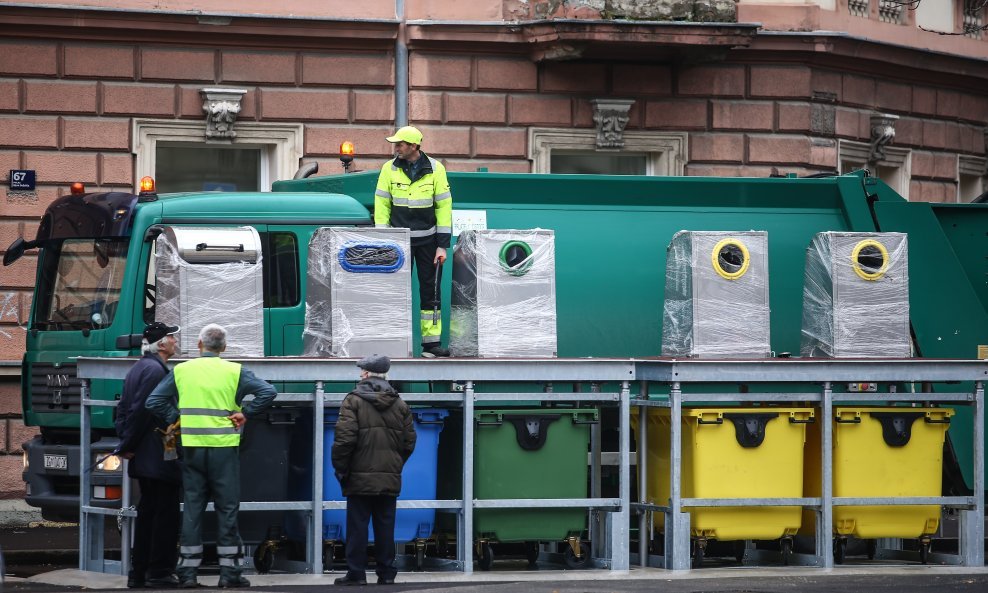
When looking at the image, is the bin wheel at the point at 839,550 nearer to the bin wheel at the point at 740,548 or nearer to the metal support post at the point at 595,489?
the bin wheel at the point at 740,548

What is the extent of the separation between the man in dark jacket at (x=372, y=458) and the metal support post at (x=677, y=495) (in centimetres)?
169

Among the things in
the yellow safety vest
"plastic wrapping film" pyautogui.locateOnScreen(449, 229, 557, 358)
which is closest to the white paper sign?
"plastic wrapping film" pyautogui.locateOnScreen(449, 229, 557, 358)

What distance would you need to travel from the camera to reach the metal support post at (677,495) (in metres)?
10.3

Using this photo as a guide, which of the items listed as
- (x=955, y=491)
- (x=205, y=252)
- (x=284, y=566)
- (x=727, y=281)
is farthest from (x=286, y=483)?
(x=955, y=491)

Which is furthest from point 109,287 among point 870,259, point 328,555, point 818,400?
point 870,259

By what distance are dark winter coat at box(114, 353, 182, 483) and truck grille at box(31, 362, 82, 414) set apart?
1.84 m

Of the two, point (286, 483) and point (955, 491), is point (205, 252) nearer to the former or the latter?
point (286, 483)

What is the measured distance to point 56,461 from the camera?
11461mm

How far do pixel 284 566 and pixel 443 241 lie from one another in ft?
7.68

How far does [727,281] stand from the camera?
10.7 metres

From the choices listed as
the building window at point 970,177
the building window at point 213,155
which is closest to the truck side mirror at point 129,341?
the building window at point 213,155

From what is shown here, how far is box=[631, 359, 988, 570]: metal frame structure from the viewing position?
10344 millimetres

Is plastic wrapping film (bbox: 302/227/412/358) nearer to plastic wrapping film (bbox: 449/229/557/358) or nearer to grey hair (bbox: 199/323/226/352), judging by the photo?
plastic wrapping film (bbox: 449/229/557/358)

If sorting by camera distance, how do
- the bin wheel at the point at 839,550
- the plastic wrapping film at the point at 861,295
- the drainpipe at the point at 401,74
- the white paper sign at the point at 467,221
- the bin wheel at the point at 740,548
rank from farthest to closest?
1. the drainpipe at the point at 401,74
2. the white paper sign at the point at 467,221
3. the bin wheel at the point at 740,548
4. the bin wheel at the point at 839,550
5. the plastic wrapping film at the point at 861,295
